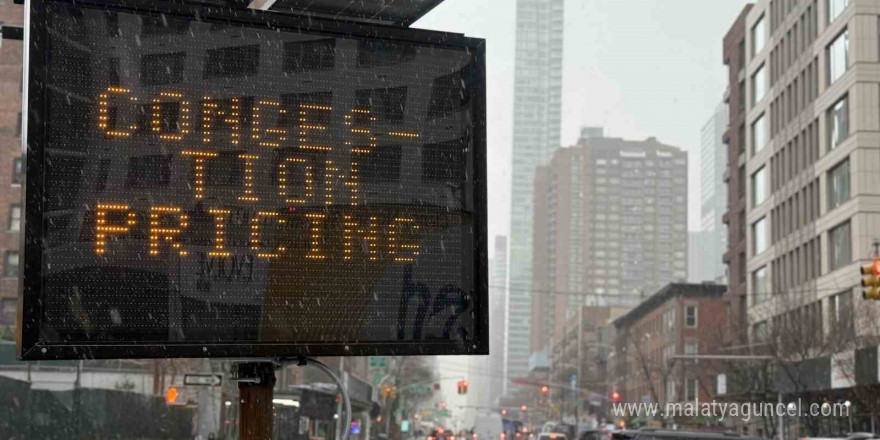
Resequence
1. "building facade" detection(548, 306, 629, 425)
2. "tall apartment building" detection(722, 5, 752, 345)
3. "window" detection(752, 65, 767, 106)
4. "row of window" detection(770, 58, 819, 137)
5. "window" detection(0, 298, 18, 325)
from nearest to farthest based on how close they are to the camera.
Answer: "window" detection(0, 298, 18, 325) < "row of window" detection(770, 58, 819, 137) < "window" detection(752, 65, 767, 106) < "tall apartment building" detection(722, 5, 752, 345) < "building facade" detection(548, 306, 629, 425)

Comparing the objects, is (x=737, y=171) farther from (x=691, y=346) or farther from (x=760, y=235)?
(x=691, y=346)

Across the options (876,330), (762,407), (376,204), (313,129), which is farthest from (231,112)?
(762,407)

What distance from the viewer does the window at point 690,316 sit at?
98.1 metres

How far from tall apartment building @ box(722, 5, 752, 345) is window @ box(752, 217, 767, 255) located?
126 inches

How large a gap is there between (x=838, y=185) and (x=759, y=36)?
788 inches

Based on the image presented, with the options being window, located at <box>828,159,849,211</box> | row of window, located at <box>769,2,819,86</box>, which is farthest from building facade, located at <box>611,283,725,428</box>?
row of window, located at <box>769,2,819,86</box>

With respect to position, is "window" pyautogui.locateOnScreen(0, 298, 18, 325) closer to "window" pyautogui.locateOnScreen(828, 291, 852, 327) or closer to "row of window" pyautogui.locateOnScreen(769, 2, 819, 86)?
"window" pyautogui.locateOnScreen(828, 291, 852, 327)

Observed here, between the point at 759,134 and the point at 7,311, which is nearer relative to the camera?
the point at 7,311

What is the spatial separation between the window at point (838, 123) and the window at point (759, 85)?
45.9ft

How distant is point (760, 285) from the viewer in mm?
73250

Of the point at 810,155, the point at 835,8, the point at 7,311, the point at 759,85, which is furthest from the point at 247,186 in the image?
the point at 759,85

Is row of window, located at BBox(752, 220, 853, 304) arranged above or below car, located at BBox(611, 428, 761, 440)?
above

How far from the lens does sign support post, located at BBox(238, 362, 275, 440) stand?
674cm

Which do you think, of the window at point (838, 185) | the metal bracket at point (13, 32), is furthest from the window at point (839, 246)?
the metal bracket at point (13, 32)
